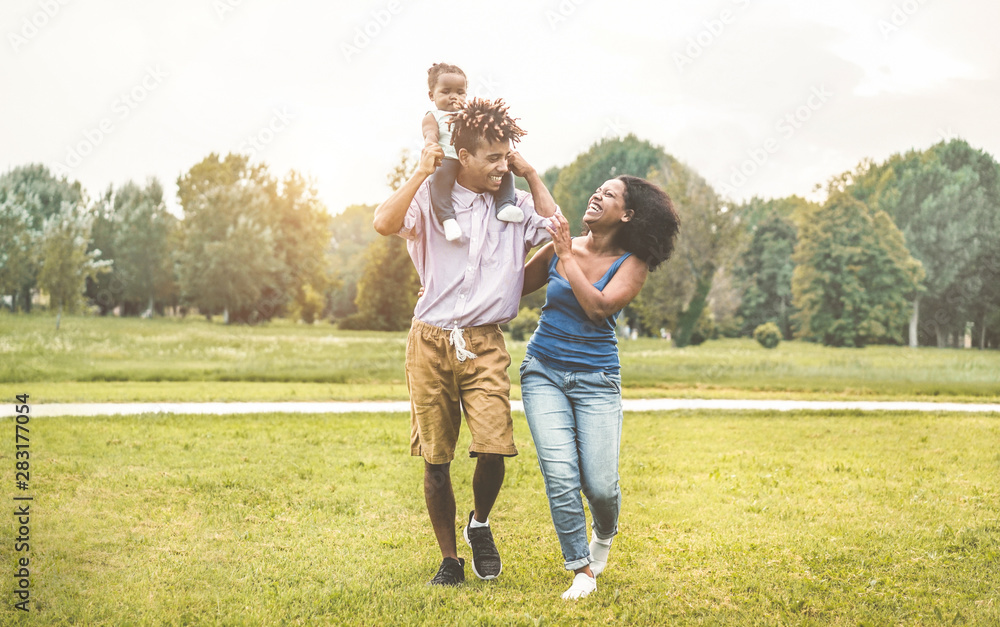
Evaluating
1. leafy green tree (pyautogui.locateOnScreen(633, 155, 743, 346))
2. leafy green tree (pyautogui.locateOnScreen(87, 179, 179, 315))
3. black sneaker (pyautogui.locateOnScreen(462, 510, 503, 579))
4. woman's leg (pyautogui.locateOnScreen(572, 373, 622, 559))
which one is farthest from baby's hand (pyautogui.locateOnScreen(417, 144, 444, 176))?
leafy green tree (pyautogui.locateOnScreen(633, 155, 743, 346))

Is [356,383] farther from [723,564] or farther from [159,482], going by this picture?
[723,564]

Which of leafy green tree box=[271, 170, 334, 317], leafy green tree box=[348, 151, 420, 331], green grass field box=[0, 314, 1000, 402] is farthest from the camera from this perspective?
leafy green tree box=[271, 170, 334, 317]

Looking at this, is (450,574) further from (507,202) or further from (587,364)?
(507,202)

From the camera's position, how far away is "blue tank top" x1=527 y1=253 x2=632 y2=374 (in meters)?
3.85

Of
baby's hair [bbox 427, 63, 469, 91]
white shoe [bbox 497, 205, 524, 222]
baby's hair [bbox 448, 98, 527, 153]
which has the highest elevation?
baby's hair [bbox 427, 63, 469, 91]

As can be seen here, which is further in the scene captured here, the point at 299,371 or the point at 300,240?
the point at 300,240

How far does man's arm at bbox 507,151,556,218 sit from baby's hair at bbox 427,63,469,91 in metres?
0.91

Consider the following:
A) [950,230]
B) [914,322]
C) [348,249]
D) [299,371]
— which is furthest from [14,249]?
[348,249]

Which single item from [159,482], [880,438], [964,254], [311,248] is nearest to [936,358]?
[964,254]

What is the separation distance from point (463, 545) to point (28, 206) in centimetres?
2002

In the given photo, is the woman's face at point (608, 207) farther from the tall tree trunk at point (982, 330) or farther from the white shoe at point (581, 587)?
the tall tree trunk at point (982, 330)

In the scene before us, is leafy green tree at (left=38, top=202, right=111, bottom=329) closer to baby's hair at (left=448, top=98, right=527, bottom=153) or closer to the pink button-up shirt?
the pink button-up shirt

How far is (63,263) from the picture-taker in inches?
743

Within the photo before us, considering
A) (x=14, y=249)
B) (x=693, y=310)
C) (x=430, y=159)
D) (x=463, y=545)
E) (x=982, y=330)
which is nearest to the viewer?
(x=430, y=159)
